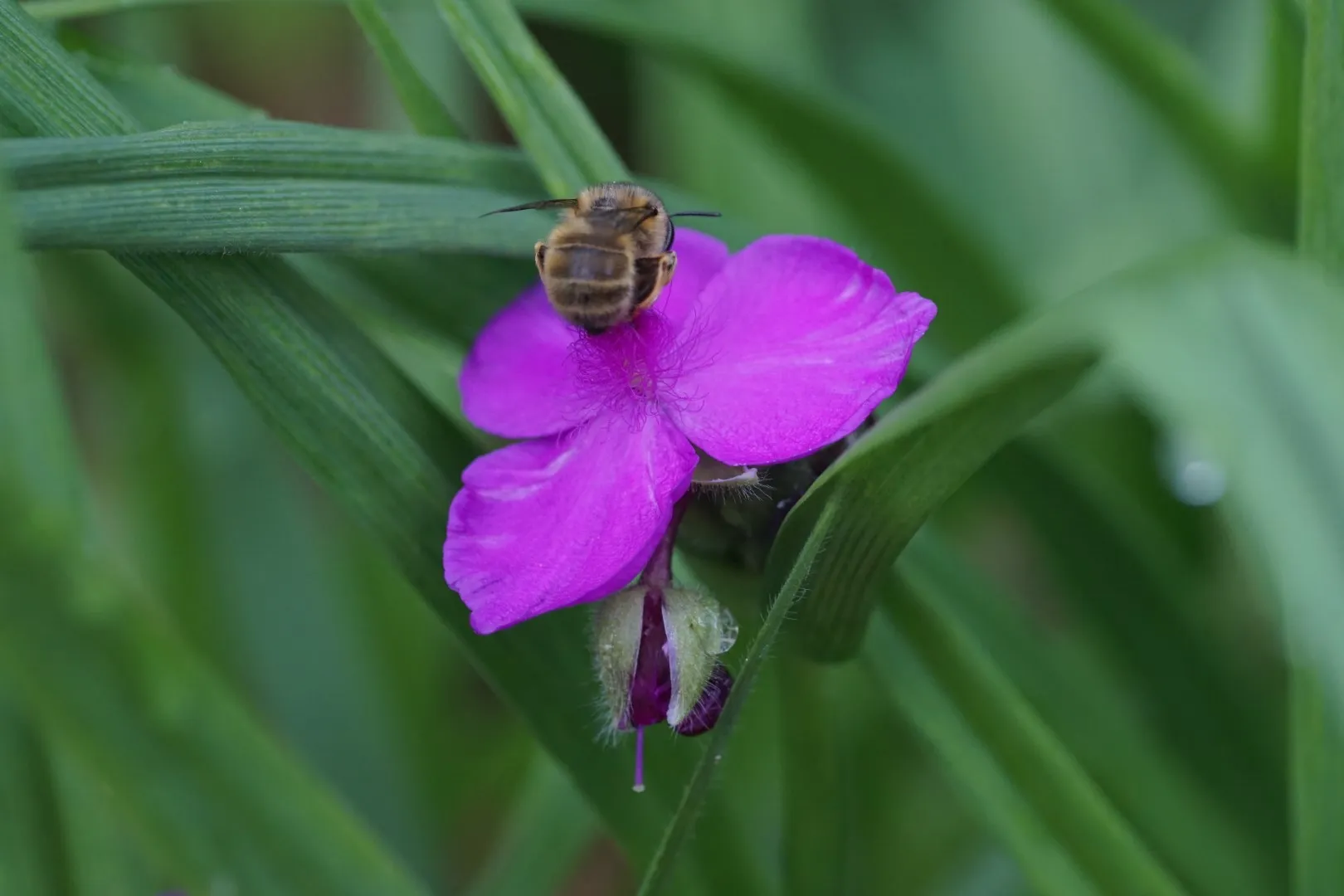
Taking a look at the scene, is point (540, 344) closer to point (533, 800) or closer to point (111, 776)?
point (111, 776)

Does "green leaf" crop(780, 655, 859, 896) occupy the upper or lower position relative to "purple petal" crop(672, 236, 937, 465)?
lower

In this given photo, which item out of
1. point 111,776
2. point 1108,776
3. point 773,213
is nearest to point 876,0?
point 773,213

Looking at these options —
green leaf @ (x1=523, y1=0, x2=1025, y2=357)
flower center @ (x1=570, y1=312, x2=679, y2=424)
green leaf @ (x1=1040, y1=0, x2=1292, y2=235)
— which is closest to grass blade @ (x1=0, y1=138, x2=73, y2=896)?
flower center @ (x1=570, y1=312, x2=679, y2=424)

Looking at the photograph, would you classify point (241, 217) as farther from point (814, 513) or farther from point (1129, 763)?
point (1129, 763)

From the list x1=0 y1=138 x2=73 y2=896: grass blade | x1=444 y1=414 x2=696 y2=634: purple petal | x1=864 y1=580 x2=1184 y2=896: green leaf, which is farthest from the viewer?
x1=864 y1=580 x2=1184 y2=896: green leaf

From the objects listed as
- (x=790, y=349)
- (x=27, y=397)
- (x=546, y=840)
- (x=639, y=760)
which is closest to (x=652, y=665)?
(x=639, y=760)

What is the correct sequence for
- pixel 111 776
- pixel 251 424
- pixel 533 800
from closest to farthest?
pixel 111 776, pixel 533 800, pixel 251 424

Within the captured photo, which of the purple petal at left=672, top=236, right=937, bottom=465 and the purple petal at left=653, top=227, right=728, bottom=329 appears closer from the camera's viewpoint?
the purple petal at left=672, top=236, right=937, bottom=465

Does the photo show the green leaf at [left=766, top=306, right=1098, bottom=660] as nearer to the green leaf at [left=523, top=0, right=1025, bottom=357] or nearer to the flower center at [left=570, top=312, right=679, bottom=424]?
the flower center at [left=570, top=312, right=679, bottom=424]
